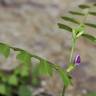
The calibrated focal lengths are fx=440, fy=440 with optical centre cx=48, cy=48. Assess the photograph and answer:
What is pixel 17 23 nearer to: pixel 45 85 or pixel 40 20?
pixel 40 20

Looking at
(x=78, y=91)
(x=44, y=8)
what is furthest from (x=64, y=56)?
(x=44, y=8)

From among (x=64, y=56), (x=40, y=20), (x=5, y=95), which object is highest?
(x=40, y=20)

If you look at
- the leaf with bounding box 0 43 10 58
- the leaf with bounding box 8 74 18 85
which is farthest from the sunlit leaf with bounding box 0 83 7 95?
the leaf with bounding box 0 43 10 58

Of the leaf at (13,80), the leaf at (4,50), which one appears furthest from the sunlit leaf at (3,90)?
the leaf at (4,50)

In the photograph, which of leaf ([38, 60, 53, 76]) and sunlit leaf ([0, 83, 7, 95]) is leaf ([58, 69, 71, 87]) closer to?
leaf ([38, 60, 53, 76])

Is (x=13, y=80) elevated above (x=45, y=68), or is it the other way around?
(x=45, y=68)

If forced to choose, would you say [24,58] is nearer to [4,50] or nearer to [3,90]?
[4,50]

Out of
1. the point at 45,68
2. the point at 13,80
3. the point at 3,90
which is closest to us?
the point at 45,68

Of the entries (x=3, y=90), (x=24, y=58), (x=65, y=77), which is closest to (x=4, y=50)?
(x=24, y=58)

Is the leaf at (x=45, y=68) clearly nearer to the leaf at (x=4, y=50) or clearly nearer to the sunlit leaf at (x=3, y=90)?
the leaf at (x=4, y=50)

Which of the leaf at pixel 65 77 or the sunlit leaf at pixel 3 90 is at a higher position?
the leaf at pixel 65 77

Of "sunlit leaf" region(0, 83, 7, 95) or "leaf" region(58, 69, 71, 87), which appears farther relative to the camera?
"sunlit leaf" region(0, 83, 7, 95)
